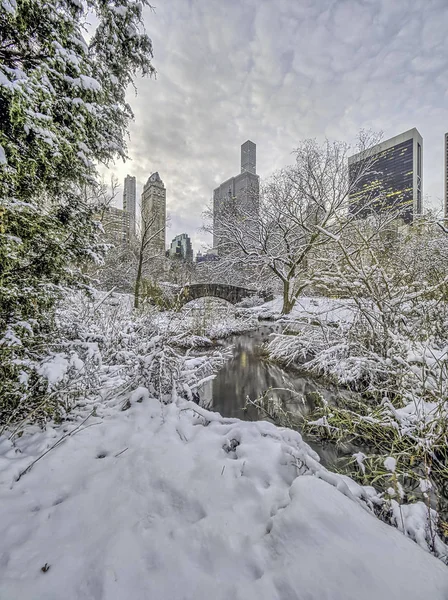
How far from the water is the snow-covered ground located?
4.85 ft

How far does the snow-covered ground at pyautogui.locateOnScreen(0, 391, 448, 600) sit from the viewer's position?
1.18 m

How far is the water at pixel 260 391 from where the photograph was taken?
347cm

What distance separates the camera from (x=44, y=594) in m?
1.13

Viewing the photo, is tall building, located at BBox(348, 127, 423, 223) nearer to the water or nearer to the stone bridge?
the stone bridge

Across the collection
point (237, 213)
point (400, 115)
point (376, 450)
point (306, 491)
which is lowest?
point (376, 450)

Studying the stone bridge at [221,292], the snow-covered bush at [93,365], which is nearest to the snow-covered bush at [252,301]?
the stone bridge at [221,292]

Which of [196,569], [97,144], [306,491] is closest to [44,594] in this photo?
[196,569]

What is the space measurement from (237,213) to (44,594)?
43.5ft

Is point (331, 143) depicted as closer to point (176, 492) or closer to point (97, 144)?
point (97, 144)

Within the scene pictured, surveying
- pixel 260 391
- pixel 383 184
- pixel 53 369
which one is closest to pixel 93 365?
pixel 53 369

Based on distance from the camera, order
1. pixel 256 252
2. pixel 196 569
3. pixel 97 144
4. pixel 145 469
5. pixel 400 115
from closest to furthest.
A: pixel 196 569 → pixel 145 469 → pixel 97 144 → pixel 400 115 → pixel 256 252

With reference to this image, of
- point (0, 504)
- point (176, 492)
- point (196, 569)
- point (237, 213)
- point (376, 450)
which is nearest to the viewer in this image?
point (196, 569)

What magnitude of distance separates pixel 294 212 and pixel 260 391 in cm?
895

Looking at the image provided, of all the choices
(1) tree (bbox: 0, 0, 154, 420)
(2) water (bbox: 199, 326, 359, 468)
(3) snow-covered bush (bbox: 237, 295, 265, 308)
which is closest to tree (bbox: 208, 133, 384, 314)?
(3) snow-covered bush (bbox: 237, 295, 265, 308)
